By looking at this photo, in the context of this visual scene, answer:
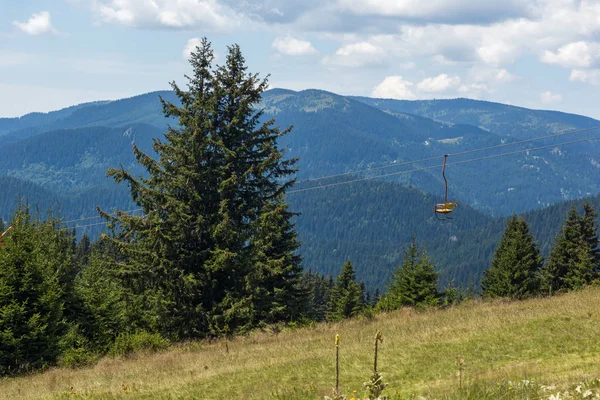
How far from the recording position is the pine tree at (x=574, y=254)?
152 feet

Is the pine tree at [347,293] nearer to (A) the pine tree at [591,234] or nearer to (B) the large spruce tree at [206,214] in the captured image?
(A) the pine tree at [591,234]

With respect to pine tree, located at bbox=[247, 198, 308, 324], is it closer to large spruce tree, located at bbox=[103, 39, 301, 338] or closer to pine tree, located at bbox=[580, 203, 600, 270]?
large spruce tree, located at bbox=[103, 39, 301, 338]

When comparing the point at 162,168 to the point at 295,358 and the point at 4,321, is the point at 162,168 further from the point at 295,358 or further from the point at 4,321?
the point at 295,358

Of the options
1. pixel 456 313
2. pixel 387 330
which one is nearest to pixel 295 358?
pixel 387 330

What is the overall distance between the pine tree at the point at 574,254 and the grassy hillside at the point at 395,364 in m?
31.2

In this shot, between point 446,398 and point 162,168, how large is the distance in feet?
63.5

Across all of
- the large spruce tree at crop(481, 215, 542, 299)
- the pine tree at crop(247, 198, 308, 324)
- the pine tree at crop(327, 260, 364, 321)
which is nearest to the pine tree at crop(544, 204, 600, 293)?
the large spruce tree at crop(481, 215, 542, 299)

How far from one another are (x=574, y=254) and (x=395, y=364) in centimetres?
4166

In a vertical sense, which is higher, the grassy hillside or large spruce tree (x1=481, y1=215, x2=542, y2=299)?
the grassy hillside

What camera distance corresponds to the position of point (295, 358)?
14141mm

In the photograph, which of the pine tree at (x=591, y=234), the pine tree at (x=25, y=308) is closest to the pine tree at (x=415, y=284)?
the pine tree at (x=25, y=308)

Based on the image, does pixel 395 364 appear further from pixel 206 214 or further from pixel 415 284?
pixel 415 284

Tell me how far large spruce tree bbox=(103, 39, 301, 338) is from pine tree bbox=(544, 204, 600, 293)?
1248 inches

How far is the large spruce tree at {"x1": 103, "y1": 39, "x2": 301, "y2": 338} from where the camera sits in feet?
74.6
